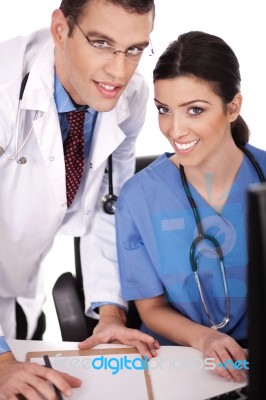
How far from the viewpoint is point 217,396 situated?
973mm

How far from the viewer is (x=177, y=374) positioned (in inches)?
44.1

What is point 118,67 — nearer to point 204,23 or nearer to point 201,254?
point 201,254

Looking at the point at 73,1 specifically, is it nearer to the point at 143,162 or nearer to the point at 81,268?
the point at 143,162

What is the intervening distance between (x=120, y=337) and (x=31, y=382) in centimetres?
28

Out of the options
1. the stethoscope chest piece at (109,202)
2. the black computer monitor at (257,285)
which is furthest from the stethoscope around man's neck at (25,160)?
the black computer monitor at (257,285)

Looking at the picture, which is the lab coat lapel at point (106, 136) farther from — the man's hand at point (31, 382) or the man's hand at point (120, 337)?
the man's hand at point (31, 382)

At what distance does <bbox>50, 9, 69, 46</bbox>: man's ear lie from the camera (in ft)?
4.39

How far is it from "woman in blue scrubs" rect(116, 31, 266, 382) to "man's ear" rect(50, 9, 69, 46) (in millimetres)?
225

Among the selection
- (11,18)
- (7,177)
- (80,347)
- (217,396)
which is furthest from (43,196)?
(11,18)

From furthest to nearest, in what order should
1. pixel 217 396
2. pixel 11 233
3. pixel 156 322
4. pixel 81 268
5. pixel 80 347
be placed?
1. pixel 81 268
2. pixel 11 233
3. pixel 156 322
4. pixel 80 347
5. pixel 217 396

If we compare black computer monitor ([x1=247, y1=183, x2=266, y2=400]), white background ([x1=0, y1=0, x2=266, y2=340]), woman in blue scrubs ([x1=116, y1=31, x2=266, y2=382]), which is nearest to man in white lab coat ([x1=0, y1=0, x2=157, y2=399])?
woman in blue scrubs ([x1=116, y1=31, x2=266, y2=382])

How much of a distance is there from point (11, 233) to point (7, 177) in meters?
0.16

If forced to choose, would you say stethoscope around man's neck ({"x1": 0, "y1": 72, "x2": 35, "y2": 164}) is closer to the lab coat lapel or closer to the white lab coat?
the white lab coat

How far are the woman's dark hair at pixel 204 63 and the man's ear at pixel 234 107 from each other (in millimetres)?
13
